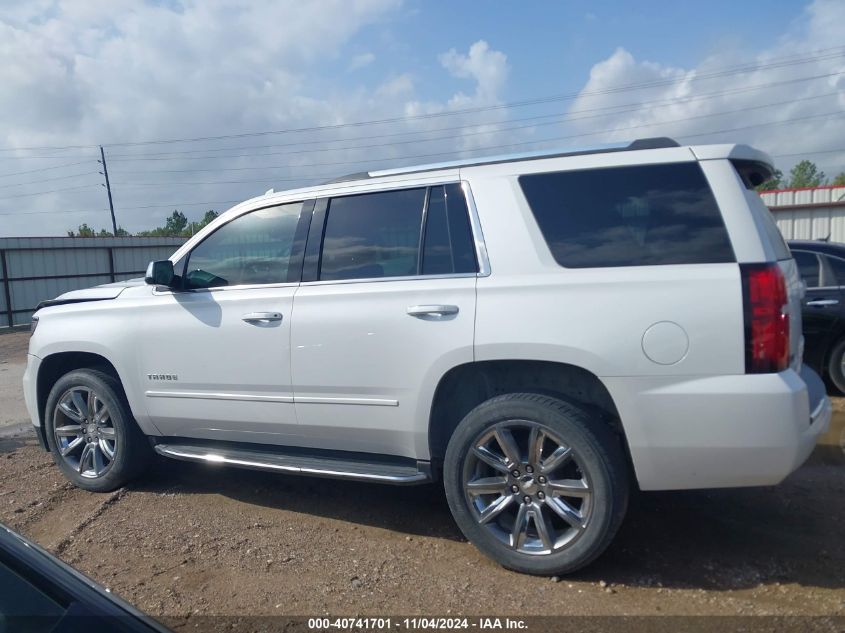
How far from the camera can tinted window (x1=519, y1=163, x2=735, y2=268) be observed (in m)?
3.37

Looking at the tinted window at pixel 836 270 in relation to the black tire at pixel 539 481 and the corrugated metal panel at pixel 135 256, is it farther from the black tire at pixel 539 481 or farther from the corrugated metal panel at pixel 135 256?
the corrugated metal panel at pixel 135 256

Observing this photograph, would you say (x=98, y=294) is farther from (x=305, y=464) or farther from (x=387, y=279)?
(x=387, y=279)

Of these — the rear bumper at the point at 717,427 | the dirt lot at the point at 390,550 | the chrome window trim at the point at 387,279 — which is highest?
the chrome window trim at the point at 387,279

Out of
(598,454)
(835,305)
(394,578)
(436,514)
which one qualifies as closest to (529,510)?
(598,454)

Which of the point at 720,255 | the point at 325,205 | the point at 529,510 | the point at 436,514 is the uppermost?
the point at 325,205

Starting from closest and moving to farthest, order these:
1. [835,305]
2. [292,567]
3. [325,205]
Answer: [292,567] < [325,205] < [835,305]

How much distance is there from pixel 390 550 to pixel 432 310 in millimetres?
1378

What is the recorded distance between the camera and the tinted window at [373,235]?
4098 millimetres

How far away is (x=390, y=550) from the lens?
13.1 feet

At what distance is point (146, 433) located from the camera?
193 inches

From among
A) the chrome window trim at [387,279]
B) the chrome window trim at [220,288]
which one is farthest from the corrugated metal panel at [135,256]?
the chrome window trim at [387,279]

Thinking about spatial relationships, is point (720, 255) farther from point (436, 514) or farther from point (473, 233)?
point (436, 514)

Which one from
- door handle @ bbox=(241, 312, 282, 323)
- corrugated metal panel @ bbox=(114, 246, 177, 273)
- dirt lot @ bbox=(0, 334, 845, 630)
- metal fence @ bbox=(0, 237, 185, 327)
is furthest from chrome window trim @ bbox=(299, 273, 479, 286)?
corrugated metal panel @ bbox=(114, 246, 177, 273)

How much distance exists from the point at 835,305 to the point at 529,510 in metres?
4.95
